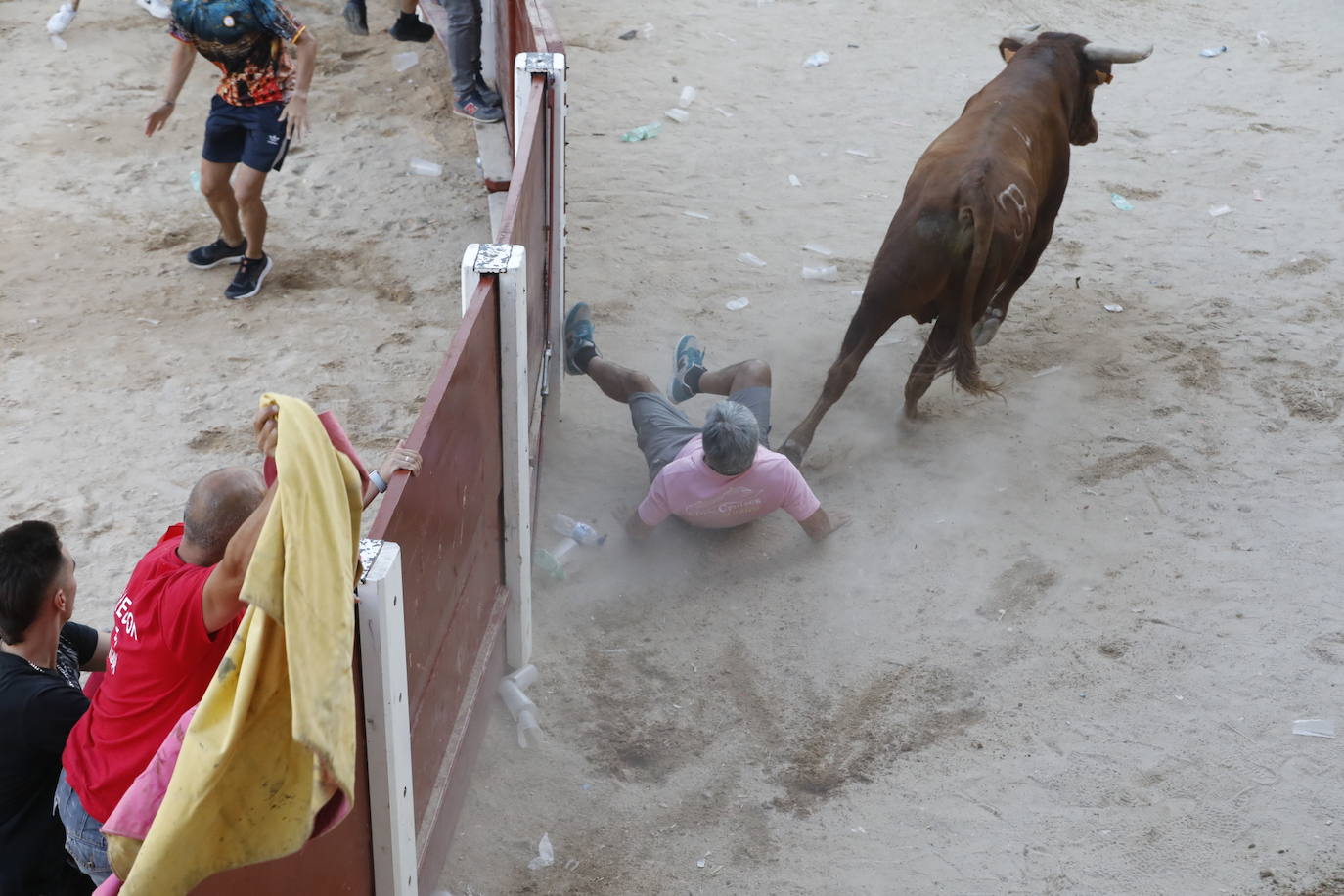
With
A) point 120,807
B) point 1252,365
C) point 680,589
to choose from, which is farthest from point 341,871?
point 1252,365

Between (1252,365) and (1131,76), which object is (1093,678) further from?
(1131,76)

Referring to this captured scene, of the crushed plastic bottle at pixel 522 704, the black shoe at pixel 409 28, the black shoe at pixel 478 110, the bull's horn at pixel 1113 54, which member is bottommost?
the crushed plastic bottle at pixel 522 704

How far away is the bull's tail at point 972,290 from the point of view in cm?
484

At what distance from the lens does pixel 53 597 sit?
8.77 feet

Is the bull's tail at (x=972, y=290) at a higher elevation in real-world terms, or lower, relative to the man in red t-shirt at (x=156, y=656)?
lower

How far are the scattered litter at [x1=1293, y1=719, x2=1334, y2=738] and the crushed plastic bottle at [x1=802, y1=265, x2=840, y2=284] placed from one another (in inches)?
135

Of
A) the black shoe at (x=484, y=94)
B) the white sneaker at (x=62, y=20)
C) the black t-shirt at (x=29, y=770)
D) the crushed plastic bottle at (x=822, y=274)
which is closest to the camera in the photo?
the black t-shirt at (x=29, y=770)

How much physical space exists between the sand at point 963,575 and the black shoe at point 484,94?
0.69m

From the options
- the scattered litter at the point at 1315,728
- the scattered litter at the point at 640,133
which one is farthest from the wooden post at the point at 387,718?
the scattered litter at the point at 640,133

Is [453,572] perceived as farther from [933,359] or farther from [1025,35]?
[1025,35]

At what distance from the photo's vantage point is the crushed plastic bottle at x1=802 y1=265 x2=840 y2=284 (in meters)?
6.61

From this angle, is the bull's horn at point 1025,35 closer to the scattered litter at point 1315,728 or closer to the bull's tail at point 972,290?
the bull's tail at point 972,290

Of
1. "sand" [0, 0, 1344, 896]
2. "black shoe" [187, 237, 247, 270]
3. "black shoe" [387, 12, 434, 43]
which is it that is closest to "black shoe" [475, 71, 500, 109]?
"sand" [0, 0, 1344, 896]

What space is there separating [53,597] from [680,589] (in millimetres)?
2325
